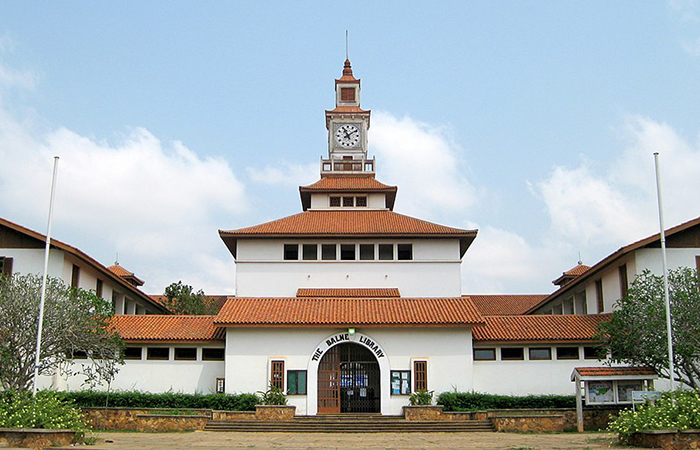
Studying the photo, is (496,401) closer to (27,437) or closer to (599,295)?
(599,295)

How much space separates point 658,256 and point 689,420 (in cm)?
1285

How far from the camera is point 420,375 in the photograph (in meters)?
29.3

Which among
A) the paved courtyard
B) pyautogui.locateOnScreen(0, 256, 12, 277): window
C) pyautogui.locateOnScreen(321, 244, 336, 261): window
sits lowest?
the paved courtyard

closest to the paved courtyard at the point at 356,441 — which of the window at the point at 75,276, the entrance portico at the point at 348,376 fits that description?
the entrance portico at the point at 348,376

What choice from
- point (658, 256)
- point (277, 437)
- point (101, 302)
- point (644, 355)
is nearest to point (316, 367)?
point (277, 437)

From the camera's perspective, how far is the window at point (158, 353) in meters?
30.4

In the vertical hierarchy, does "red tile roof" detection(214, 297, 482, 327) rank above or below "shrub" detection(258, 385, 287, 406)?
above

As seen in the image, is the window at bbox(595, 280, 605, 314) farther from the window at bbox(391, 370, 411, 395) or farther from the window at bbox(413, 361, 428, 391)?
the window at bbox(391, 370, 411, 395)

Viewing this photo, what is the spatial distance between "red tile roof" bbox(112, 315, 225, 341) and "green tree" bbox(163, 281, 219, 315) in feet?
42.5

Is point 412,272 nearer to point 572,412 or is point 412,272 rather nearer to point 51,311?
point 572,412

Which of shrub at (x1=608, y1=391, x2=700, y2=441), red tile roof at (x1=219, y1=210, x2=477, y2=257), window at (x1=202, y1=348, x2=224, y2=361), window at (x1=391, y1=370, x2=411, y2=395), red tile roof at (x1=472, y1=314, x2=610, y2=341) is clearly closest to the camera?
shrub at (x1=608, y1=391, x2=700, y2=441)

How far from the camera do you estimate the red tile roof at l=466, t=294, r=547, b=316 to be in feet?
161

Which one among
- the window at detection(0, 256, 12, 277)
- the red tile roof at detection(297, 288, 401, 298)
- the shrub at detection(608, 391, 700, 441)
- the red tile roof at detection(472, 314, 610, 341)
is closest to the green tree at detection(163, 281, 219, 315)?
the red tile roof at detection(297, 288, 401, 298)

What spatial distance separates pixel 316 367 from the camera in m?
29.4
